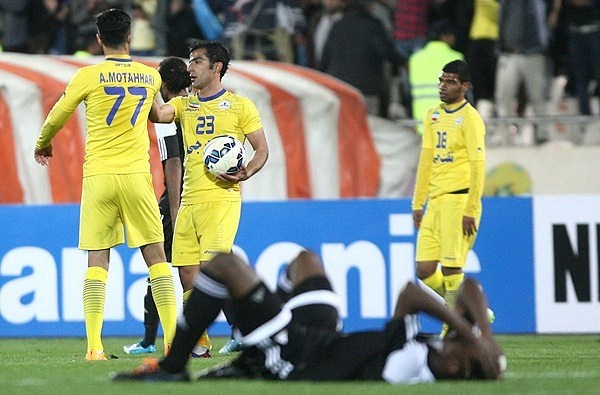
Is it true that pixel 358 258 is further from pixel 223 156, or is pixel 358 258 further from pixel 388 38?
pixel 388 38

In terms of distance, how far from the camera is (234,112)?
10281 millimetres

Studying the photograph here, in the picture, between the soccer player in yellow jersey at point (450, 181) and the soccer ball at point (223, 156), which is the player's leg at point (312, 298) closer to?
the soccer ball at point (223, 156)

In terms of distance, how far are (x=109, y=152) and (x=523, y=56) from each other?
8594mm

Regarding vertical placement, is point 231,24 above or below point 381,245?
above

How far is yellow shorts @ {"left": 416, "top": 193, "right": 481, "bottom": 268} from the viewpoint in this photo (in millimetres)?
11461

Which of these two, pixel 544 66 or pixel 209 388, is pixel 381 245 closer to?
pixel 544 66

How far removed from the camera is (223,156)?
33.1 feet

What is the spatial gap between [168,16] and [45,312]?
229 inches

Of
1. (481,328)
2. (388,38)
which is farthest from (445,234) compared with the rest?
(388,38)

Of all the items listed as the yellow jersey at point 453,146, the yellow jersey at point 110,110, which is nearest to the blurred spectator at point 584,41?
the yellow jersey at point 453,146

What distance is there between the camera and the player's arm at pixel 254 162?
10.1m

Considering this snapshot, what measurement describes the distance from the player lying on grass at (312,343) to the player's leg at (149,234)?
7.84 ft

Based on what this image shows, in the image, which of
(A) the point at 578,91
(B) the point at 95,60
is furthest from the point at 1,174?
(A) the point at 578,91

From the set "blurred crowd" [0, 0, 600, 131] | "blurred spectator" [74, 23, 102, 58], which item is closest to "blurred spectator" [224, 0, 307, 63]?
"blurred crowd" [0, 0, 600, 131]
